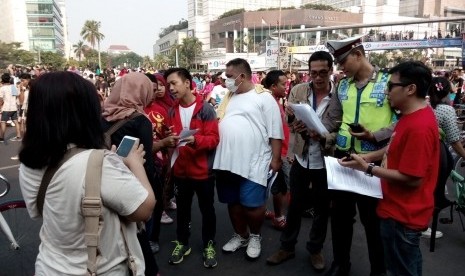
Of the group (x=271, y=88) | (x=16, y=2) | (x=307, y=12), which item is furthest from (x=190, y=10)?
(x=271, y=88)

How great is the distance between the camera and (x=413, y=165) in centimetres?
198

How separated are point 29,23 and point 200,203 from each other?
3437 inches

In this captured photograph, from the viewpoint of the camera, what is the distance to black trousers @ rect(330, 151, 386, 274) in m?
2.73

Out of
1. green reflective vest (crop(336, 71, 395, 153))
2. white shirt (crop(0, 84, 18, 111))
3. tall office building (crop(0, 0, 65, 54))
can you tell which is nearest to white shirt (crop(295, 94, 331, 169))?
green reflective vest (crop(336, 71, 395, 153))

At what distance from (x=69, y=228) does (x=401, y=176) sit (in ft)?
5.50

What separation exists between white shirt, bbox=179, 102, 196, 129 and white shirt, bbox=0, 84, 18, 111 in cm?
790

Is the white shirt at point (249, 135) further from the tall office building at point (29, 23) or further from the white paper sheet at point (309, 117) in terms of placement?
the tall office building at point (29, 23)

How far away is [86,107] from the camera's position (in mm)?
1377

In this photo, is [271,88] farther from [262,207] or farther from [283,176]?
[262,207]

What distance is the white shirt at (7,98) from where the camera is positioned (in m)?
9.25

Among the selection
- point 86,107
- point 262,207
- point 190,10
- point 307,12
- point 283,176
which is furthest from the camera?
point 190,10

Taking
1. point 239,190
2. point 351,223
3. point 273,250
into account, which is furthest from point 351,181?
point 273,250

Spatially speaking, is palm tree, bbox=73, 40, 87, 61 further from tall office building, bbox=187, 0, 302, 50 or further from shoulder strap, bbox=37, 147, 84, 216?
shoulder strap, bbox=37, 147, 84, 216

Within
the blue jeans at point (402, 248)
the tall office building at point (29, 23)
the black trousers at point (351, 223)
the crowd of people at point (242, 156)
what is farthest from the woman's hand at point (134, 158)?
the tall office building at point (29, 23)
